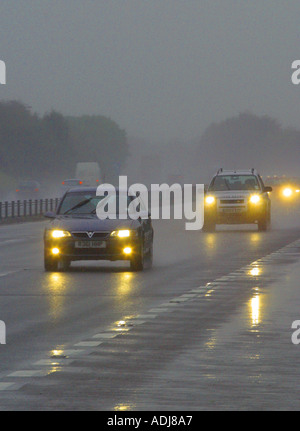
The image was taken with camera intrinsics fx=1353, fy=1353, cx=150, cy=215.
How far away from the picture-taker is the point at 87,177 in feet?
328

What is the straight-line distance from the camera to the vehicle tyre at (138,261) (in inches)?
946

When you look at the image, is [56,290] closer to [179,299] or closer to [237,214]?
[179,299]

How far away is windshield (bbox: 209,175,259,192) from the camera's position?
42312mm

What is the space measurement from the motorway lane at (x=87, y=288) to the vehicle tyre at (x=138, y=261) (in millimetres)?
245

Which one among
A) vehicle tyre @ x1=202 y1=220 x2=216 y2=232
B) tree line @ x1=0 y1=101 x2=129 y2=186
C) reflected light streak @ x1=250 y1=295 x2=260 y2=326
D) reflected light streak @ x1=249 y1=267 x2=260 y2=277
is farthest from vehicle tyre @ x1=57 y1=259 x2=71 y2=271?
tree line @ x1=0 y1=101 x2=129 y2=186

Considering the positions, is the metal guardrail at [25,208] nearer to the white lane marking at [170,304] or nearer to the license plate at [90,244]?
the license plate at [90,244]

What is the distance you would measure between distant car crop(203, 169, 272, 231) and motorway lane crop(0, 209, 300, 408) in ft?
13.4

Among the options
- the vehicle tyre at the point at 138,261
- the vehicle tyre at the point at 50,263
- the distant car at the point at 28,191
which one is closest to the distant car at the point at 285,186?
the distant car at the point at 28,191

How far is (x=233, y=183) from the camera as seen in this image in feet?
140

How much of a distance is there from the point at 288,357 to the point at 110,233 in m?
11.8

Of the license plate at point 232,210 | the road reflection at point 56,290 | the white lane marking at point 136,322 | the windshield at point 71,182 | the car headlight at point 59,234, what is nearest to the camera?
the white lane marking at point 136,322

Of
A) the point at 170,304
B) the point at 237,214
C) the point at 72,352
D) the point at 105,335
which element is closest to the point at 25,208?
the point at 237,214

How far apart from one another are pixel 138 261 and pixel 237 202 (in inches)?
682
